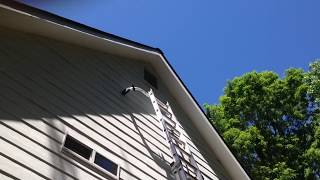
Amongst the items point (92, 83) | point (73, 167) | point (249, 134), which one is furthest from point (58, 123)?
point (249, 134)

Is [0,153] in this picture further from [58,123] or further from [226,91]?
[226,91]

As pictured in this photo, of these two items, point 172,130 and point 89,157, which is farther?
point 172,130

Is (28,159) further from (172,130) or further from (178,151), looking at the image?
(172,130)

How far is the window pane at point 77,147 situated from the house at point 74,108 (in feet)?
0.04

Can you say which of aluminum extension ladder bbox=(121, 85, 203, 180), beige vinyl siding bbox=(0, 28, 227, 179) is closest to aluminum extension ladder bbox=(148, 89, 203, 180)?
aluminum extension ladder bbox=(121, 85, 203, 180)

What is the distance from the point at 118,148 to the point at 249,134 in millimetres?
11655

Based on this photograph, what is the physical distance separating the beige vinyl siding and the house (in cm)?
1

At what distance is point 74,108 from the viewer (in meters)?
4.90

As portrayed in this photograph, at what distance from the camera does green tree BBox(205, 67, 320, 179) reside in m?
15.0

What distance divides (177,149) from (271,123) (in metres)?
12.5

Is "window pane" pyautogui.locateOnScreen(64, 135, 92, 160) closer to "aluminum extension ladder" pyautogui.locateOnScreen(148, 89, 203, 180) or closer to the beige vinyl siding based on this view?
the beige vinyl siding

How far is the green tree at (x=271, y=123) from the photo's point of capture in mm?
15000

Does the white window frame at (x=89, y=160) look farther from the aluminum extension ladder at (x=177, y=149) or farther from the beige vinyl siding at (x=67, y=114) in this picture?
the aluminum extension ladder at (x=177, y=149)

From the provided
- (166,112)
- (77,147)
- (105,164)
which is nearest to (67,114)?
(77,147)
